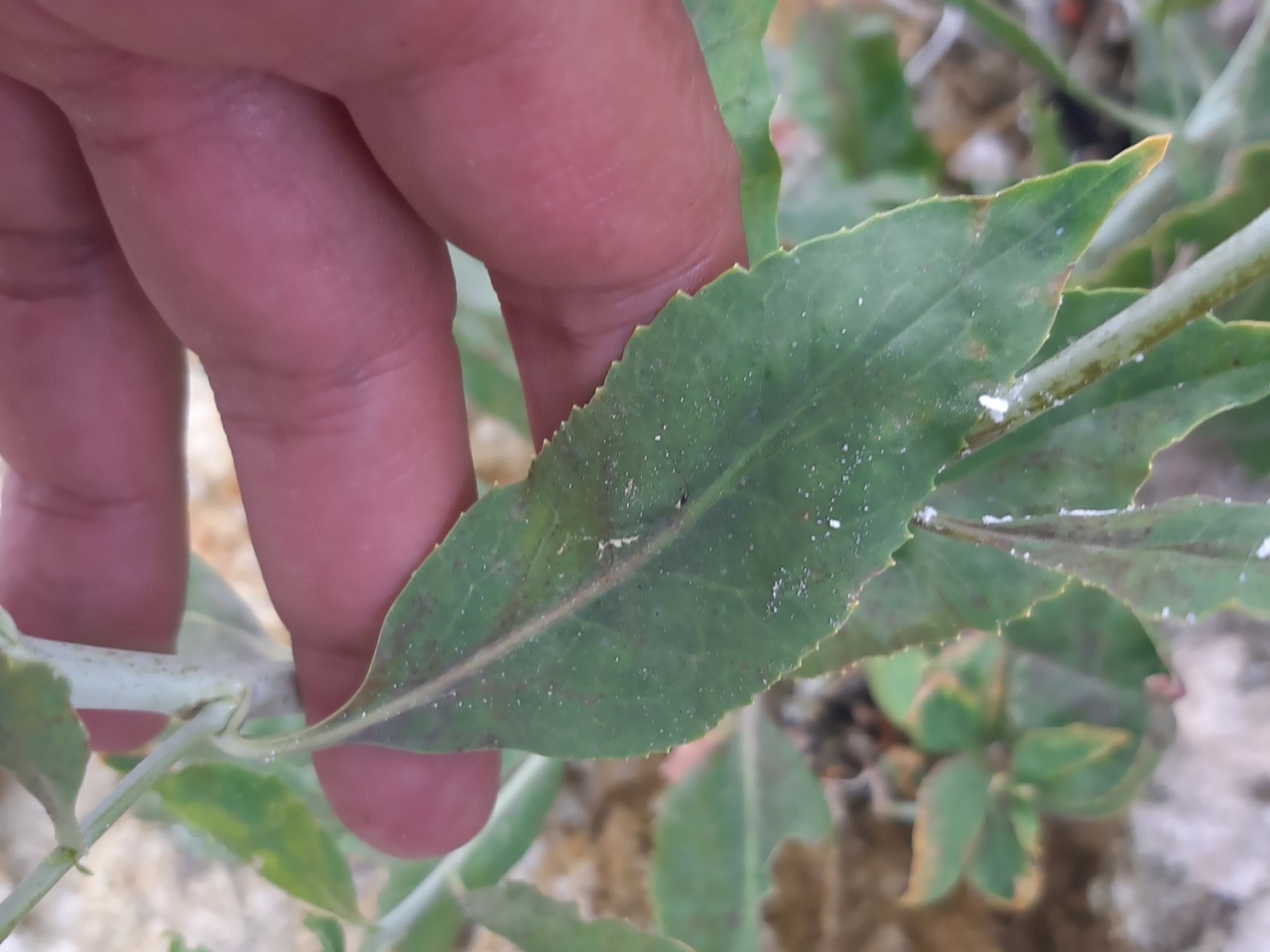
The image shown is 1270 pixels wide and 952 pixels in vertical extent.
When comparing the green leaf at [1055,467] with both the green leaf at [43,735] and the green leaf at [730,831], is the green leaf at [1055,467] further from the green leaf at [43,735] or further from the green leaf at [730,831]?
the green leaf at [43,735]

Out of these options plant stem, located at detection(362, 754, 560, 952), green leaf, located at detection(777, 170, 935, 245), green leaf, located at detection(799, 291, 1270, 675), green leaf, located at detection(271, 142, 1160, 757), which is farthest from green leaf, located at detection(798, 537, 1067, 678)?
green leaf, located at detection(777, 170, 935, 245)

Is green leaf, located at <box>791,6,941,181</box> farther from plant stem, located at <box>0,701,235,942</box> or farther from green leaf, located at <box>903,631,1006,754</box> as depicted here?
plant stem, located at <box>0,701,235,942</box>

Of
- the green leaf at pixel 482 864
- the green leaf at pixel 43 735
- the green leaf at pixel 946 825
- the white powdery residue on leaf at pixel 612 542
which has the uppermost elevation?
the green leaf at pixel 43 735

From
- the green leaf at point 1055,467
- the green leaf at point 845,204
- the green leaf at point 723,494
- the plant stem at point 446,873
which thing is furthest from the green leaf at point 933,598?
the green leaf at point 845,204

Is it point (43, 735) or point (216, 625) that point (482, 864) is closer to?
point (216, 625)

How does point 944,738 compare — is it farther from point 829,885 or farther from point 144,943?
point 144,943
